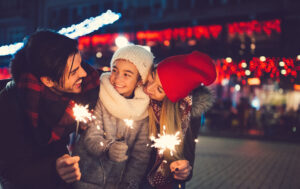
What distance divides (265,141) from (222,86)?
10295mm

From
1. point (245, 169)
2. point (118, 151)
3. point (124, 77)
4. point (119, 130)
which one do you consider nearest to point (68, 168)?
point (118, 151)

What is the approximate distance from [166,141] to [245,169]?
563cm

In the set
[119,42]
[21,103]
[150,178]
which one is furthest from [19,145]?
[119,42]

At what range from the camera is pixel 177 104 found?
238 cm

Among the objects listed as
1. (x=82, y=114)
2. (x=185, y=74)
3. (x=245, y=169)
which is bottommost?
(x=245, y=169)

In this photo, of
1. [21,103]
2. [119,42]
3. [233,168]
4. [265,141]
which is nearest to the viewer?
[21,103]

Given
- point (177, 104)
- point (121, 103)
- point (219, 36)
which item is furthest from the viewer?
point (219, 36)

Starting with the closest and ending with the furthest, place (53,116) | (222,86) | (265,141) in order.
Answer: (53,116)
(265,141)
(222,86)

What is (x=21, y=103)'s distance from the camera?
164cm

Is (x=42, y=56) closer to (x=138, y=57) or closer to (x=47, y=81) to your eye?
(x=47, y=81)

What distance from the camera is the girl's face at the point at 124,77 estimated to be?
2.40 metres

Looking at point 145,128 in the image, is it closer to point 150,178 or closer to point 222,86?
point 150,178

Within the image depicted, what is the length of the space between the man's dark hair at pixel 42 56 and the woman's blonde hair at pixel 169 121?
0.89 m

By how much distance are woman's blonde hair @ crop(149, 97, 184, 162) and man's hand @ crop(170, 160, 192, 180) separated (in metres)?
0.09
